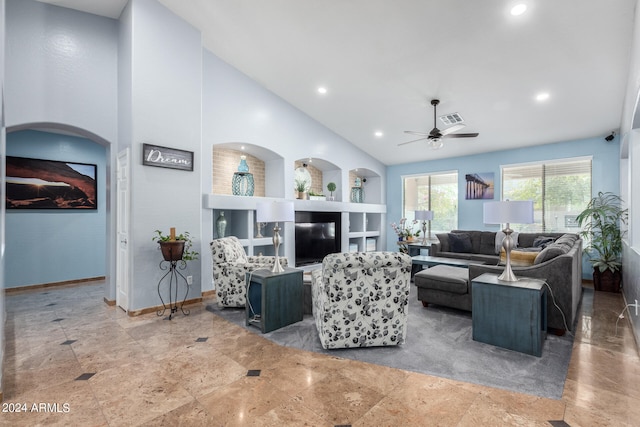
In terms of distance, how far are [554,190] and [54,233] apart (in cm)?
926

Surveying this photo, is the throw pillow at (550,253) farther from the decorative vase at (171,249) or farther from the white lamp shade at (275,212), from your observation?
the decorative vase at (171,249)

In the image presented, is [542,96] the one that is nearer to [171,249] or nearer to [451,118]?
[451,118]

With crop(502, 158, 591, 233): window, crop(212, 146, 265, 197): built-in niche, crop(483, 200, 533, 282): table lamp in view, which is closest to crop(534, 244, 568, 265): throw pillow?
crop(483, 200, 533, 282): table lamp

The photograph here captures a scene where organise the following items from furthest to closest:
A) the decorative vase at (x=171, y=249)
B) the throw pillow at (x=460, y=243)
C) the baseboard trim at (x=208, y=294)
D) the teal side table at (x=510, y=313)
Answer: the throw pillow at (x=460, y=243)
the baseboard trim at (x=208, y=294)
the decorative vase at (x=171, y=249)
the teal side table at (x=510, y=313)

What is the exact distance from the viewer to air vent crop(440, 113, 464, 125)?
547cm

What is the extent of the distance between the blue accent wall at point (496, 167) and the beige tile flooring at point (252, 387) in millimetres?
3663

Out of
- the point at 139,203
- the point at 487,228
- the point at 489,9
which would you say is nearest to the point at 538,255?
the point at 489,9

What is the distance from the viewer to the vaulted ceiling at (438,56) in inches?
134

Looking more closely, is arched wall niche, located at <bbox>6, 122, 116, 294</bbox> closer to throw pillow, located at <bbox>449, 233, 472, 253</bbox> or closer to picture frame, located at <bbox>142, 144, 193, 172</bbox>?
picture frame, located at <bbox>142, 144, 193, 172</bbox>

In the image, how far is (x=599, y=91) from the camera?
4402mm

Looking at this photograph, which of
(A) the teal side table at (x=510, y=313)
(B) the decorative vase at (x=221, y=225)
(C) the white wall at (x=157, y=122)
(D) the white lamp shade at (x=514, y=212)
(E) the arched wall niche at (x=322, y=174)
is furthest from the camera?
(E) the arched wall niche at (x=322, y=174)

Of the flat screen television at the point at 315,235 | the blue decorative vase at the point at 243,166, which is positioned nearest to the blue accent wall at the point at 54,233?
the blue decorative vase at the point at 243,166

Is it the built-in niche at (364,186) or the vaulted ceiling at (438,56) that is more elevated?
the vaulted ceiling at (438,56)

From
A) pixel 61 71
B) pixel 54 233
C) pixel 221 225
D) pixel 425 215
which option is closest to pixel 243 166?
pixel 221 225
